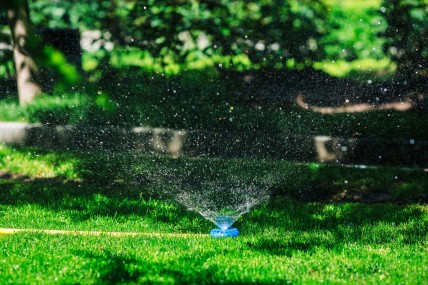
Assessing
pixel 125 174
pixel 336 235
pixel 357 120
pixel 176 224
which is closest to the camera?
pixel 336 235

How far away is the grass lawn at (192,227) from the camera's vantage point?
3668 millimetres

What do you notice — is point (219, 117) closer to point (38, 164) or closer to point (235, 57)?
point (235, 57)

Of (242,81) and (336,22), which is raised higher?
(336,22)

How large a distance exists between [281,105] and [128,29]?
86.7 inches

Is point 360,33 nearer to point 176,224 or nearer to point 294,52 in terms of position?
point 294,52

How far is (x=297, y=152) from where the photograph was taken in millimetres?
7316

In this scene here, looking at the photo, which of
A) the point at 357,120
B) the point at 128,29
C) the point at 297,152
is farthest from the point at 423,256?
the point at 128,29

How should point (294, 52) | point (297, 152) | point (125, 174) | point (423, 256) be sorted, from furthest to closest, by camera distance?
point (294, 52) → point (297, 152) → point (125, 174) → point (423, 256)

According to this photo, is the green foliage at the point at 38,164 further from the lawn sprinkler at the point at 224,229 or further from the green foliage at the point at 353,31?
the green foliage at the point at 353,31

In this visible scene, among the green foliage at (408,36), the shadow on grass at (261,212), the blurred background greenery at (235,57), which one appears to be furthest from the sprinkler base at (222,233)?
the green foliage at (408,36)

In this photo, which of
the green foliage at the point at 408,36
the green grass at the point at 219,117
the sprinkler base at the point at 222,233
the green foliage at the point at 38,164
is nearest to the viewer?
the sprinkler base at the point at 222,233

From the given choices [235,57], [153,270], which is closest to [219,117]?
[235,57]

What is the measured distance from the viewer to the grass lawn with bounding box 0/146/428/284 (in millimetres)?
3668

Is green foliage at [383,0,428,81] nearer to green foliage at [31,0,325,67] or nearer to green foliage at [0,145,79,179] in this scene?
green foliage at [31,0,325,67]
